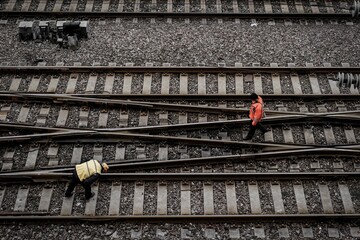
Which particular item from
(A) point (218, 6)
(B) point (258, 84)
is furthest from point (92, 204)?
(A) point (218, 6)

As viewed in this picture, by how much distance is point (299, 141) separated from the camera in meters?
13.1

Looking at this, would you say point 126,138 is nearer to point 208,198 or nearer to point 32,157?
point 32,157

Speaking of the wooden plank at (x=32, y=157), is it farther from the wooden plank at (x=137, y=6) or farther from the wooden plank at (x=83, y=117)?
the wooden plank at (x=137, y=6)

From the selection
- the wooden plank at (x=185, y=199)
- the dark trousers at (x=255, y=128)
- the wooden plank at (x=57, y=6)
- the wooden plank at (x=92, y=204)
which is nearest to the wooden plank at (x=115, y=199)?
the wooden plank at (x=92, y=204)

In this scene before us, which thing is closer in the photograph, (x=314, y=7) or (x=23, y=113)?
(x=23, y=113)

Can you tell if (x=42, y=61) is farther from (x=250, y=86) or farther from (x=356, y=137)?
(x=356, y=137)

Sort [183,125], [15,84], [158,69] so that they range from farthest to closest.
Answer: [158,69] → [15,84] → [183,125]

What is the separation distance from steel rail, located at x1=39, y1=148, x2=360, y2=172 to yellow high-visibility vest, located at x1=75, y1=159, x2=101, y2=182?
2.87 ft

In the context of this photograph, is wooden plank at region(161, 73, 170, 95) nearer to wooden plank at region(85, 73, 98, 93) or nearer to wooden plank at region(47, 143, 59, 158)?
wooden plank at region(85, 73, 98, 93)

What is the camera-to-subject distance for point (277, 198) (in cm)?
1195

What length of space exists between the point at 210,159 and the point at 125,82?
3.41m

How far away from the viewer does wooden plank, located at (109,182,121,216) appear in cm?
1170

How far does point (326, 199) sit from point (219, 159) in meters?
2.63

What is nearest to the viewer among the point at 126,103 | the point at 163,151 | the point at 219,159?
the point at 219,159
